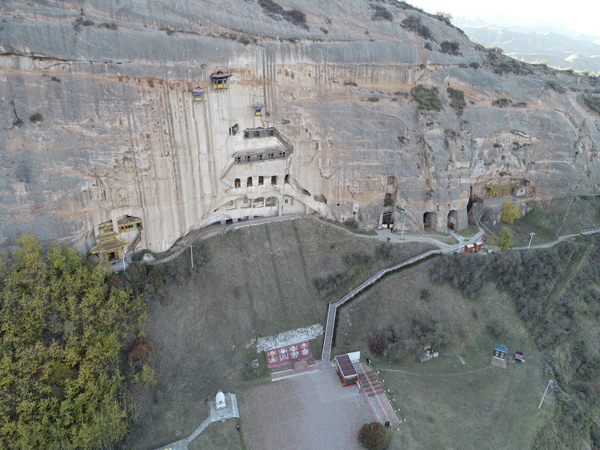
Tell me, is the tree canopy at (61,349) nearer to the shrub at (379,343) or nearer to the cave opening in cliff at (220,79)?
the cave opening in cliff at (220,79)

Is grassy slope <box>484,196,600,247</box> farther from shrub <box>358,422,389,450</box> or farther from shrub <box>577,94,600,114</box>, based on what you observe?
shrub <box>358,422,389,450</box>

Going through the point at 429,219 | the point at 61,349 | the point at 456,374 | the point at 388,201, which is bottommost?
the point at 456,374

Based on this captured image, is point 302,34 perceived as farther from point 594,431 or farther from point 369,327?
point 594,431

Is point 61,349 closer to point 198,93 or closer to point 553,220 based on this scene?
point 198,93

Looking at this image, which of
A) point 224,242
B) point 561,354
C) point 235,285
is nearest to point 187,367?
point 235,285

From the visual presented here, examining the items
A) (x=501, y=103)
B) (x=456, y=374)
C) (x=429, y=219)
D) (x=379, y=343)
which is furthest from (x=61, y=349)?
(x=501, y=103)

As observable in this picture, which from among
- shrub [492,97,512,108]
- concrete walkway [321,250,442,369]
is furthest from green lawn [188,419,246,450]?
shrub [492,97,512,108]
